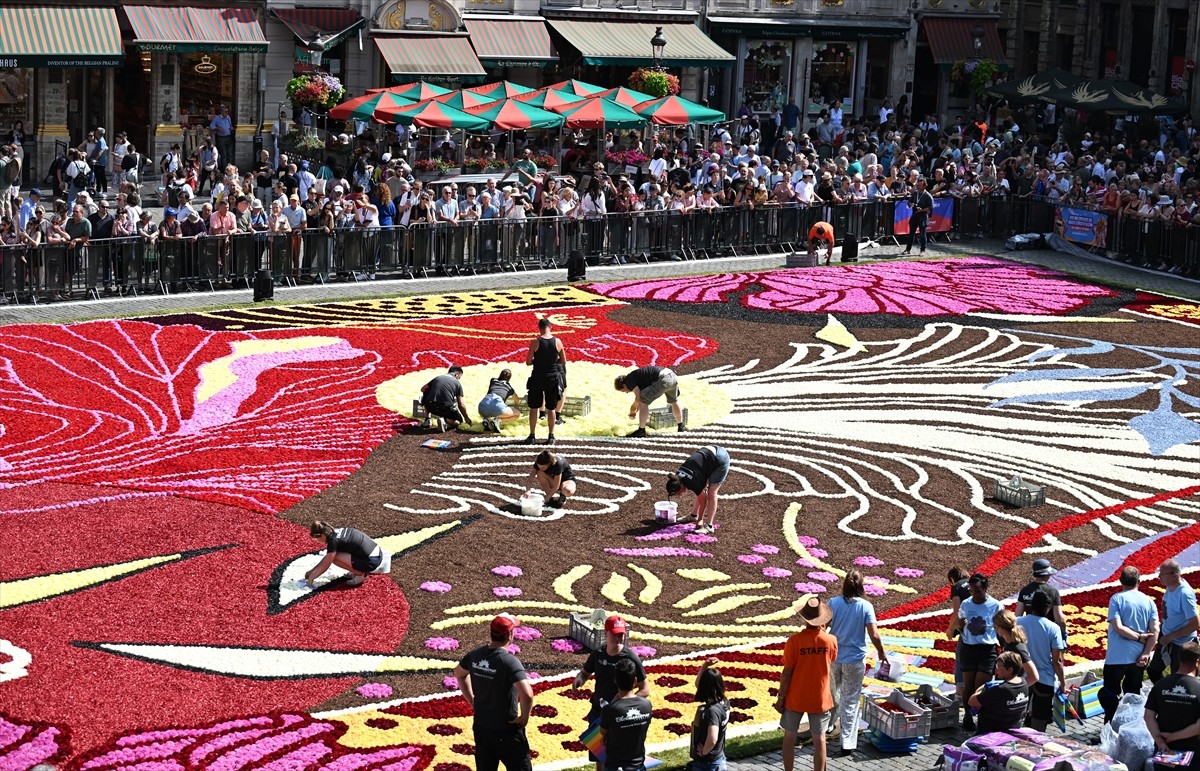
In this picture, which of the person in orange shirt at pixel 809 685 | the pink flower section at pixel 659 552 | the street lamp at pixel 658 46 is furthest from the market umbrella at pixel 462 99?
the person in orange shirt at pixel 809 685

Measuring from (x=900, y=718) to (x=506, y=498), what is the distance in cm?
760

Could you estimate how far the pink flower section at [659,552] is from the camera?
2077 centimetres

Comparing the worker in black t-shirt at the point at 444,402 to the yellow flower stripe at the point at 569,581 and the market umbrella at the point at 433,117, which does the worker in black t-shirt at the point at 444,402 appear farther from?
the market umbrella at the point at 433,117

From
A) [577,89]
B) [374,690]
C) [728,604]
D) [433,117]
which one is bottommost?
[374,690]

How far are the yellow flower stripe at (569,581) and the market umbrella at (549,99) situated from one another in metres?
24.1

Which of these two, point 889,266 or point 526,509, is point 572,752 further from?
point 889,266

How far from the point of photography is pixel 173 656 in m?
17.1

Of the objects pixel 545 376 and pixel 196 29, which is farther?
pixel 196 29

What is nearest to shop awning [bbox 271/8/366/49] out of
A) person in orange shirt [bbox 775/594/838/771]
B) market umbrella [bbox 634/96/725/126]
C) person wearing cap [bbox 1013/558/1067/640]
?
market umbrella [bbox 634/96/725/126]


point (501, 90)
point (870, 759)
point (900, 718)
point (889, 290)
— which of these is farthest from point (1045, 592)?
point (501, 90)

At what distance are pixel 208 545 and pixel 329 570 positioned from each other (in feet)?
4.83

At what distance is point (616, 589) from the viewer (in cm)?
1966

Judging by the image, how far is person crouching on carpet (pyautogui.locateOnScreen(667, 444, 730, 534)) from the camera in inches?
839

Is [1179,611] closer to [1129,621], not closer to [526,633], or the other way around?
[1129,621]
